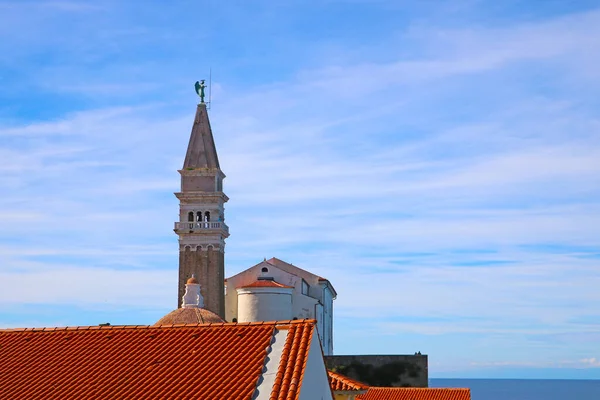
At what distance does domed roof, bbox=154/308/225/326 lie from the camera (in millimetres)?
52375

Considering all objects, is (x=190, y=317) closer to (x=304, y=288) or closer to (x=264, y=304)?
(x=264, y=304)

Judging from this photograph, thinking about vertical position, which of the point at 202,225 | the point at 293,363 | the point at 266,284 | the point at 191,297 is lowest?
the point at 293,363

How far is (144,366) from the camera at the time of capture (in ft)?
72.3

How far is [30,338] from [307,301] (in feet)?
178

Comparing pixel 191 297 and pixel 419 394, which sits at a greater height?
pixel 191 297

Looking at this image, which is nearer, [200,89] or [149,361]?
[149,361]

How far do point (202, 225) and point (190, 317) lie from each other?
2719 centimetres

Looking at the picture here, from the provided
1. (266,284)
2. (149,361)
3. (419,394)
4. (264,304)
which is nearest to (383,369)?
(264,304)

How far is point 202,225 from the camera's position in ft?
261

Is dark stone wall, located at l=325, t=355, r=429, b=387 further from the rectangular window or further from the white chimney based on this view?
the white chimney

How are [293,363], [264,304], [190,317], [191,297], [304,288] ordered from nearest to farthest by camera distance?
[293,363], [190,317], [191,297], [264,304], [304,288]

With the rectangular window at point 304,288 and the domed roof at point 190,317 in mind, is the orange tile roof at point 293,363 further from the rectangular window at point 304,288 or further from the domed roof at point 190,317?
the rectangular window at point 304,288

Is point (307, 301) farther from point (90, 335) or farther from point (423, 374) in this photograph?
point (90, 335)

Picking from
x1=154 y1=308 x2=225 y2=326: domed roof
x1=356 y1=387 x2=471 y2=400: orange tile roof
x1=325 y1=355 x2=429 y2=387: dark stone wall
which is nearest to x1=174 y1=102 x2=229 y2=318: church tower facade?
x1=325 y1=355 x2=429 y2=387: dark stone wall
